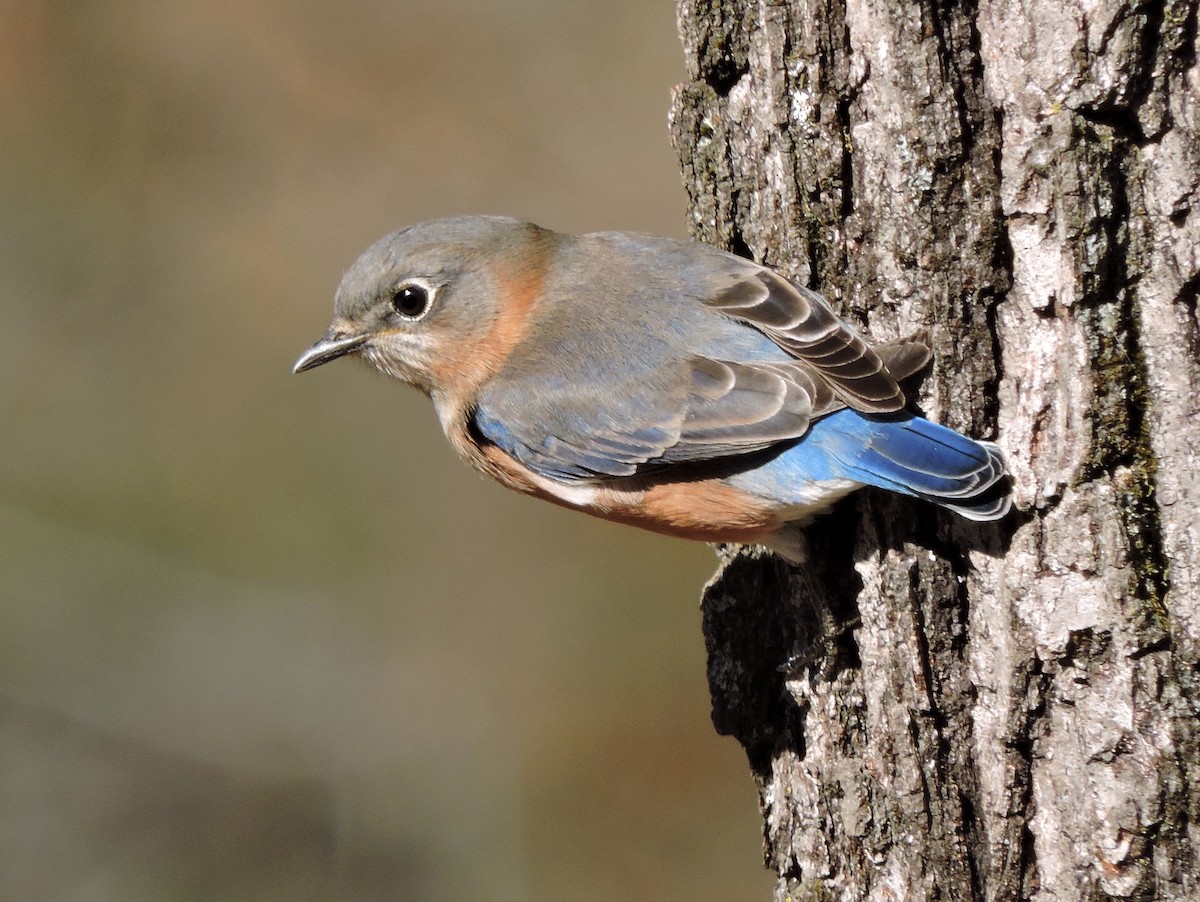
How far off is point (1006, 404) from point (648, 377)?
1085 mm

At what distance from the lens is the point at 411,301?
419 centimetres

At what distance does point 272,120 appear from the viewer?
756 centimetres

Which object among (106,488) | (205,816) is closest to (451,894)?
(205,816)

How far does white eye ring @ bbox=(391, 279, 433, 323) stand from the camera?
416 cm

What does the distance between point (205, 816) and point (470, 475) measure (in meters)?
2.64

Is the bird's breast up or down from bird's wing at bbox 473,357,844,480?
down

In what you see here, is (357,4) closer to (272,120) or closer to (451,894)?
(272,120)

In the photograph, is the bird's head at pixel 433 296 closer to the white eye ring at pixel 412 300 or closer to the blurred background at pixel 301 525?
the white eye ring at pixel 412 300

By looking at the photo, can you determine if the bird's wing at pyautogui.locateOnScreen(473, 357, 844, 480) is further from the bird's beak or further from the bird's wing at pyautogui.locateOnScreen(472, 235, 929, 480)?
the bird's beak

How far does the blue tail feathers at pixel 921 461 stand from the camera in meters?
2.89

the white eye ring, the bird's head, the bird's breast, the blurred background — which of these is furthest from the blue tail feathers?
the blurred background

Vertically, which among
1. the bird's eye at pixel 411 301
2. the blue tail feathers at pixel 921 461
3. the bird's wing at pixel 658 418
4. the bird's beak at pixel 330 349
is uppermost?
the bird's eye at pixel 411 301

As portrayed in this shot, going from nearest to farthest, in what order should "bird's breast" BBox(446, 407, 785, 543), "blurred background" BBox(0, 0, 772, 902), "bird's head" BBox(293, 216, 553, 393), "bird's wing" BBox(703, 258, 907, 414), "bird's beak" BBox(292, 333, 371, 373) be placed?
"bird's wing" BBox(703, 258, 907, 414) → "bird's breast" BBox(446, 407, 785, 543) → "bird's head" BBox(293, 216, 553, 393) → "bird's beak" BBox(292, 333, 371, 373) → "blurred background" BBox(0, 0, 772, 902)

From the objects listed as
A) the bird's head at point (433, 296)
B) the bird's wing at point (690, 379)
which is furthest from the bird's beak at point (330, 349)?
the bird's wing at point (690, 379)
